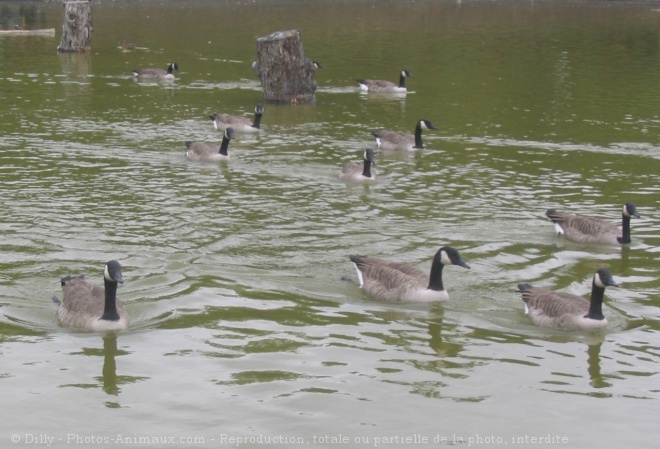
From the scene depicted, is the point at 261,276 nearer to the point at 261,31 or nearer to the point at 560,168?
the point at 560,168

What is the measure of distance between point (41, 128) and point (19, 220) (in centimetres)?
811

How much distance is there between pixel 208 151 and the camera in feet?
68.3

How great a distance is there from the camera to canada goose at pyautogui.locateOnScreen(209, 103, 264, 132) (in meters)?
23.8

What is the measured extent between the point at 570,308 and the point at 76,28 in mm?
29718

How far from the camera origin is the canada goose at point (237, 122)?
2384 centimetres

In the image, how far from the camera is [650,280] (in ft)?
46.4

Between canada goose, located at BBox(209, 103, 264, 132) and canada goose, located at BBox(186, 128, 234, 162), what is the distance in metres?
2.73

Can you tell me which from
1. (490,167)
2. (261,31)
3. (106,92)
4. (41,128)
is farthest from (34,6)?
(490,167)

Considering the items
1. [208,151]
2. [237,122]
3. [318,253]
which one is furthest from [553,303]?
[237,122]

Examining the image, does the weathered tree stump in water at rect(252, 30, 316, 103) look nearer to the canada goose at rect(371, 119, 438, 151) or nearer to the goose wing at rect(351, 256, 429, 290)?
the canada goose at rect(371, 119, 438, 151)

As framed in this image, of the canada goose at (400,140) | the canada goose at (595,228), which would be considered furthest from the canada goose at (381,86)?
the canada goose at (595,228)

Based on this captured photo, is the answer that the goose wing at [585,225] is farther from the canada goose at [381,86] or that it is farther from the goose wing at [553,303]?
the canada goose at [381,86]

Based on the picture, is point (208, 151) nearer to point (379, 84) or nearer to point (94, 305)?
point (94, 305)

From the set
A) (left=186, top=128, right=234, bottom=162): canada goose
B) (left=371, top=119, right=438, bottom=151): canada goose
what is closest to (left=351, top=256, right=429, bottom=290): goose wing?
(left=186, top=128, right=234, bottom=162): canada goose
